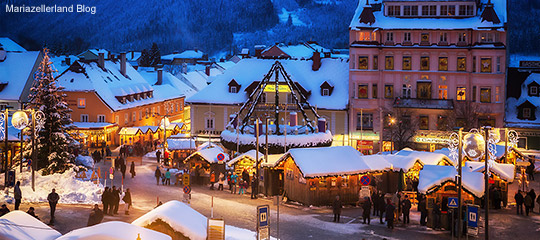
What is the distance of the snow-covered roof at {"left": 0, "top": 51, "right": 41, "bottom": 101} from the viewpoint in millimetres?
68312

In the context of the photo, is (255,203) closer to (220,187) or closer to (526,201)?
(220,187)

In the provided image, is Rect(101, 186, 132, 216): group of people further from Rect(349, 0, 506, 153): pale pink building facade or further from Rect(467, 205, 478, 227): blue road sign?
Rect(349, 0, 506, 153): pale pink building facade

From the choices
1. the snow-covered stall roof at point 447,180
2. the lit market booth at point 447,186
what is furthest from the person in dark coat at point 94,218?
the snow-covered stall roof at point 447,180

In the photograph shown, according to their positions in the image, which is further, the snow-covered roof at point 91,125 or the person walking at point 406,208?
the snow-covered roof at point 91,125

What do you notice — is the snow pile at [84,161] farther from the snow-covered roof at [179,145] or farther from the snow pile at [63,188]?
the snow pile at [63,188]

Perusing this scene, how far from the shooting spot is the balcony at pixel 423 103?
64.2 m

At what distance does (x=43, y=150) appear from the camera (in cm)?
4419

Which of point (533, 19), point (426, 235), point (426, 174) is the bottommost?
point (426, 235)

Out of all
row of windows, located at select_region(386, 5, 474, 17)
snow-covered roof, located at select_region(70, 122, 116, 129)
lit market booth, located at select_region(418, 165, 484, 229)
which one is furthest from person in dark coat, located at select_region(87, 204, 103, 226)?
row of windows, located at select_region(386, 5, 474, 17)

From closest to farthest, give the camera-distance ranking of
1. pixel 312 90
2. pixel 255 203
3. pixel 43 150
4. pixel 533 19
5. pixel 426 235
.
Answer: pixel 426 235 < pixel 255 203 < pixel 43 150 < pixel 312 90 < pixel 533 19

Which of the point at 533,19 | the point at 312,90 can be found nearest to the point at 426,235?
the point at 312,90

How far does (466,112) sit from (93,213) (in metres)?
41.8

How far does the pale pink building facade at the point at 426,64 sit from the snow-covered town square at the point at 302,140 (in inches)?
5.2

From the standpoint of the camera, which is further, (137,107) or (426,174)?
(137,107)
